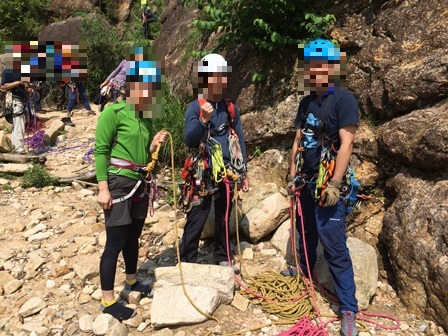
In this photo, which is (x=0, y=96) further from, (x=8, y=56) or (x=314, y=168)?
(x=314, y=168)

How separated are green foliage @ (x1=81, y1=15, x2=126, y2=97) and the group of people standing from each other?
9.86m

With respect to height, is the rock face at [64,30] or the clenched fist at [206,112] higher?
the rock face at [64,30]

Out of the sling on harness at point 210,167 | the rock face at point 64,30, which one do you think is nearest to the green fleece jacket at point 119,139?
the sling on harness at point 210,167

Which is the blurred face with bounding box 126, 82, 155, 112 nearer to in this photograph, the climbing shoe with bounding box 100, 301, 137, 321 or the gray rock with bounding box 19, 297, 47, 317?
the climbing shoe with bounding box 100, 301, 137, 321

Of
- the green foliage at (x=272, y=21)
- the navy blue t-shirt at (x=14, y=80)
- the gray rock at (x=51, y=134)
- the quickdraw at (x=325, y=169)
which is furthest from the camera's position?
the gray rock at (x=51, y=134)

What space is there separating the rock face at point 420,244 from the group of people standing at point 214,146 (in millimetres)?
606

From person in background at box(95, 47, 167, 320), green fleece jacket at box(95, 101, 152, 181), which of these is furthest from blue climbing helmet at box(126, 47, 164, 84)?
green fleece jacket at box(95, 101, 152, 181)

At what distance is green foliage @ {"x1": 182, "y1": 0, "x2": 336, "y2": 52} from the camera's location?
15.0ft

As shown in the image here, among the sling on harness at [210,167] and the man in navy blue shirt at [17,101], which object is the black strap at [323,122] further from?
the man in navy blue shirt at [17,101]

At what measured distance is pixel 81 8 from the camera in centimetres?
1430

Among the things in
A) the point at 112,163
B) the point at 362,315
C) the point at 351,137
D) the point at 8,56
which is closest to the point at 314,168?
the point at 351,137

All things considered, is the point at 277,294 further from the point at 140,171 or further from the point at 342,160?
the point at 140,171

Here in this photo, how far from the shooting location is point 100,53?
1195 centimetres

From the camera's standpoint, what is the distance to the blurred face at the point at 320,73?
9.09 feet
